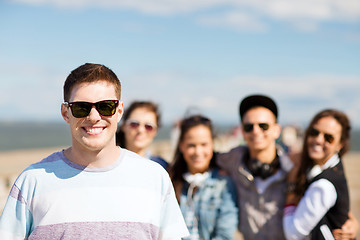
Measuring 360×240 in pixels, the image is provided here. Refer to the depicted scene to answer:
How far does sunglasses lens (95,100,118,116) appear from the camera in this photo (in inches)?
93.7

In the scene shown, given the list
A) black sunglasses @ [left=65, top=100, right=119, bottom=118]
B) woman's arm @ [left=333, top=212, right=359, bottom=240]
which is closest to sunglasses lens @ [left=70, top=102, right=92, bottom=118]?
black sunglasses @ [left=65, top=100, right=119, bottom=118]

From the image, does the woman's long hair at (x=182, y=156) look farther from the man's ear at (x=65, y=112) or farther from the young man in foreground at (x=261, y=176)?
the man's ear at (x=65, y=112)

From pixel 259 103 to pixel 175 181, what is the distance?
4.09ft

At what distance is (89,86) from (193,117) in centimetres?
217

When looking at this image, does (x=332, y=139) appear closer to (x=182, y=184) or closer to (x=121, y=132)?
(x=182, y=184)

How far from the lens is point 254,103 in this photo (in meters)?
4.18

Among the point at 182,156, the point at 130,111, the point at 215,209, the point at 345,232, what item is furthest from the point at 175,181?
the point at 345,232

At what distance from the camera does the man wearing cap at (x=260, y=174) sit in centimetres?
401

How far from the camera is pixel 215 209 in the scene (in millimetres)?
3936

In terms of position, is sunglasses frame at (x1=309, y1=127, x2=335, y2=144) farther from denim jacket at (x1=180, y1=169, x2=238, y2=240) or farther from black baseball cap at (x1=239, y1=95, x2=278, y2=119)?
denim jacket at (x1=180, y1=169, x2=238, y2=240)

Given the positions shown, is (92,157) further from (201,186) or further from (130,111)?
(130,111)

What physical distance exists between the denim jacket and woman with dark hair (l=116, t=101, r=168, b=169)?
68 cm

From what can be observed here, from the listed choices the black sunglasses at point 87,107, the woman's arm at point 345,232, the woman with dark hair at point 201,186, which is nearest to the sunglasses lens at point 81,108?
the black sunglasses at point 87,107

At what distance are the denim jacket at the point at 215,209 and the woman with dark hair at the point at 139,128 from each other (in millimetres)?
683
